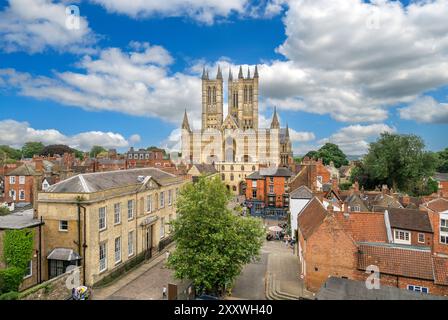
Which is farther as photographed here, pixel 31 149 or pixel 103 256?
pixel 31 149

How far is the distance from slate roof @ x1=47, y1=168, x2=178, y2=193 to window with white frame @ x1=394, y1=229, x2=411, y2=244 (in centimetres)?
2110

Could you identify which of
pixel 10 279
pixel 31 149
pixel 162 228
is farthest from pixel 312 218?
pixel 31 149

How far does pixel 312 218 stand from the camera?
21.8 meters

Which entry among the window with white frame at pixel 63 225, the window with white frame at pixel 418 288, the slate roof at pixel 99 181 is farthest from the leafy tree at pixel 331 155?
the window with white frame at pixel 63 225

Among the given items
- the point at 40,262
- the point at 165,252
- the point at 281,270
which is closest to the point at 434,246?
the point at 281,270

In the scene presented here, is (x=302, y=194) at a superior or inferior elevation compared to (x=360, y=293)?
superior

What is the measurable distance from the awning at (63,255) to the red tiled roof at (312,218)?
48.3ft

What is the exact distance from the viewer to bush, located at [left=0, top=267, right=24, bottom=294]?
47.7 ft

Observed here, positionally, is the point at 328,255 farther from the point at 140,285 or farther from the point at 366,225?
the point at 140,285

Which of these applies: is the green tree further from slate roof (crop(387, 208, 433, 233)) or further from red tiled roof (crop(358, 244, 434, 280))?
slate roof (crop(387, 208, 433, 233))

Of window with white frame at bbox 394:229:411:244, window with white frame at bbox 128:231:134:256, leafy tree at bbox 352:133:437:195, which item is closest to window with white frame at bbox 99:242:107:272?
window with white frame at bbox 128:231:134:256

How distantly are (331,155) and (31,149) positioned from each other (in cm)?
11584
